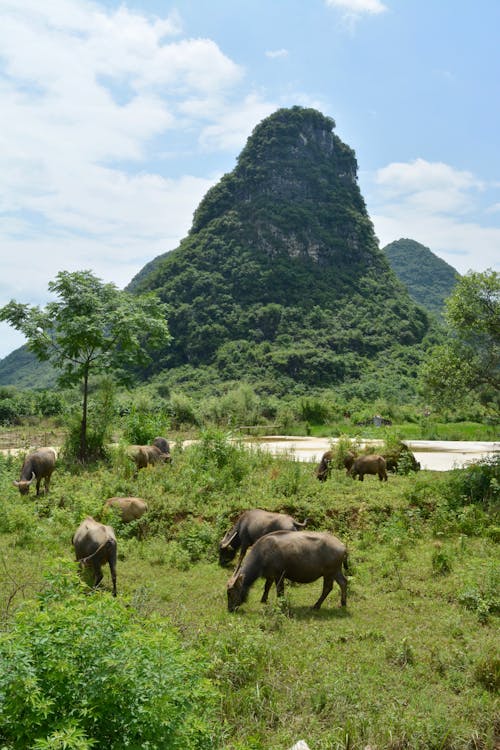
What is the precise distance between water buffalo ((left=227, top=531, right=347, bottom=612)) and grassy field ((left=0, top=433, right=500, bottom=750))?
375mm

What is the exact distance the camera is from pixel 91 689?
354cm

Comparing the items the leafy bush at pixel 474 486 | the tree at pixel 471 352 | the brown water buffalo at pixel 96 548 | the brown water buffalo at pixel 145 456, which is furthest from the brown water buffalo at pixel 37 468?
the tree at pixel 471 352

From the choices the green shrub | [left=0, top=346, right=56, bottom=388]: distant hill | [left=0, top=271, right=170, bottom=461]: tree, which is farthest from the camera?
[left=0, top=346, right=56, bottom=388]: distant hill

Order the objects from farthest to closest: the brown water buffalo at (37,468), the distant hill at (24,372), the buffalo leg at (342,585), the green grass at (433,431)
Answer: the distant hill at (24,372)
the green grass at (433,431)
the brown water buffalo at (37,468)
the buffalo leg at (342,585)

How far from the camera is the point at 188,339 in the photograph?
74.7 m

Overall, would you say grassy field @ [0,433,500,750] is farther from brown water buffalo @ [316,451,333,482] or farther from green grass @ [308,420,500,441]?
green grass @ [308,420,500,441]

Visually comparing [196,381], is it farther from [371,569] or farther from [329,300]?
[371,569]

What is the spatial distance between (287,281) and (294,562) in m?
77.1

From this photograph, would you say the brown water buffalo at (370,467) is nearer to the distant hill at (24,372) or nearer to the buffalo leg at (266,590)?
the buffalo leg at (266,590)

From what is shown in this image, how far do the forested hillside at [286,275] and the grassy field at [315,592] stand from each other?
5068 cm

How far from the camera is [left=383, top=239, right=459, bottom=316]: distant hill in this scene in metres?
114

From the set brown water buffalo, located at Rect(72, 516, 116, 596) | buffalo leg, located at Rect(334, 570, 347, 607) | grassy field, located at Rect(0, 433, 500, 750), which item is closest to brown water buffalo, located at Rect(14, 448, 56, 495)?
grassy field, located at Rect(0, 433, 500, 750)

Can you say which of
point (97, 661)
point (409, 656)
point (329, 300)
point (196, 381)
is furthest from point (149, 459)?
point (329, 300)

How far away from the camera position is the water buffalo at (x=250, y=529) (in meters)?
9.47
